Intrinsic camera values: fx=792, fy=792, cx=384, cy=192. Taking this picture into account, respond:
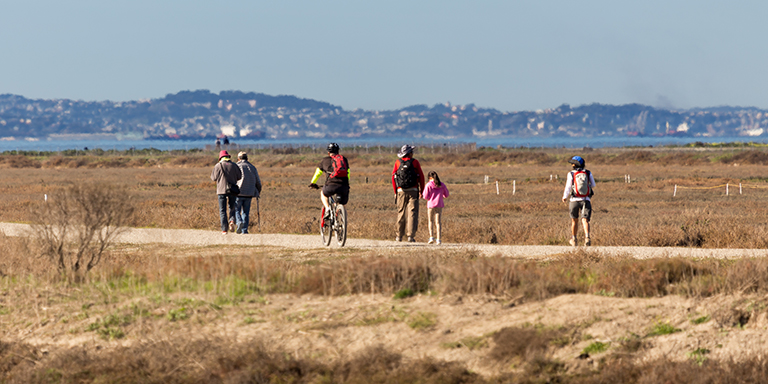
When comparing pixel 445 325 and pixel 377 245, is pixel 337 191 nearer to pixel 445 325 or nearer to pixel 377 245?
pixel 377 245

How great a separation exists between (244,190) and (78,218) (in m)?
5.85

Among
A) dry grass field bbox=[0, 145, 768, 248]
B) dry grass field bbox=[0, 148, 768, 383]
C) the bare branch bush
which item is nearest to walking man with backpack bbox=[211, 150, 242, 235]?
dry grass field bbox=[0, 145, 768, 248]

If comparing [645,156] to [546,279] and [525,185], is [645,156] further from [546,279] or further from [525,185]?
[546,279]

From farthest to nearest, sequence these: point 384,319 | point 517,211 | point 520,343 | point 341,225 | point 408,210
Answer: point 517,211 < point 408,210 < point 341,225 < point 384,319 < point 520,343

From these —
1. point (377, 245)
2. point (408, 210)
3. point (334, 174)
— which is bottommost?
point (377, 245)

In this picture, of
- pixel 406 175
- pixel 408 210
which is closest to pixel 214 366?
pixel 406 175

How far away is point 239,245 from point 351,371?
22.2ft

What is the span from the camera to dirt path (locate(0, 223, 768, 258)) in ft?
44.0

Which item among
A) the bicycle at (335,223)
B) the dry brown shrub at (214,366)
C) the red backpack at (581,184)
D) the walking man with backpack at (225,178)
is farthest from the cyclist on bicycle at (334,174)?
the dry brown shrub at (214,366)

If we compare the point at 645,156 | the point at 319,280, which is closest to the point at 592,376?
the point at 319,280

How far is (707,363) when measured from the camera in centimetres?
828

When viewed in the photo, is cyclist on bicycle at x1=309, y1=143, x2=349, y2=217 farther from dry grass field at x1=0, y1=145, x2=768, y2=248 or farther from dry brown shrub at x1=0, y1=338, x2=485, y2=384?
dry brown shrub at x1=0, y1=338, x2=485, y2=384

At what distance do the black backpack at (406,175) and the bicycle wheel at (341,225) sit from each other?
1.25 metres

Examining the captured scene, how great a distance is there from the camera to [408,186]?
1490 cm
